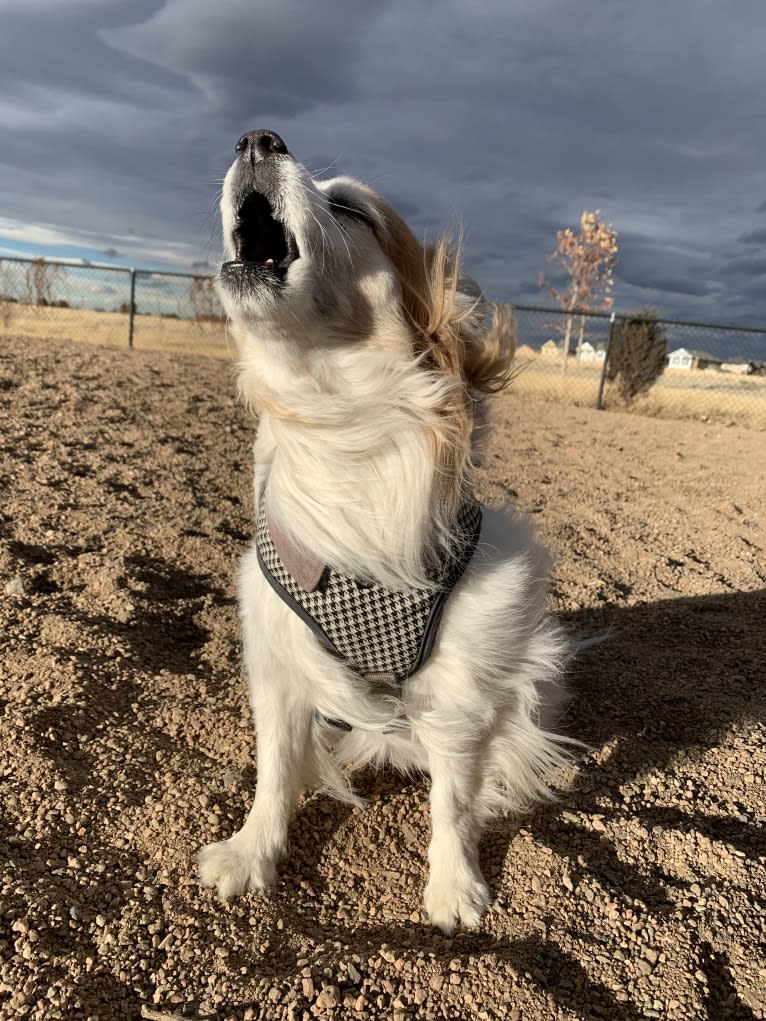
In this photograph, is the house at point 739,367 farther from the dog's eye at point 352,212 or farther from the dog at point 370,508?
the dog's eye at point 352,212

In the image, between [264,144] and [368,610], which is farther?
[368,610]

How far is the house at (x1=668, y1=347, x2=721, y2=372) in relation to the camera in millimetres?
12867

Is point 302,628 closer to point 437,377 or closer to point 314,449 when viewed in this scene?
point 314,449

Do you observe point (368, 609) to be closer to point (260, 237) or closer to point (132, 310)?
point (260, 237)

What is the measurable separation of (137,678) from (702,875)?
2001 millimetres

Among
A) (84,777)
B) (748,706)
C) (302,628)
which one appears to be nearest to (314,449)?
(302,628)

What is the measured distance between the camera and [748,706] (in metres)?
2.91

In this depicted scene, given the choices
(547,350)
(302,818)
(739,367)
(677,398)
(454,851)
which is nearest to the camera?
(454,851)

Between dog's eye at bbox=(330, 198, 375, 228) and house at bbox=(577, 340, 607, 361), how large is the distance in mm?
10199

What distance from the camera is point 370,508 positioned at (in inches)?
72.8

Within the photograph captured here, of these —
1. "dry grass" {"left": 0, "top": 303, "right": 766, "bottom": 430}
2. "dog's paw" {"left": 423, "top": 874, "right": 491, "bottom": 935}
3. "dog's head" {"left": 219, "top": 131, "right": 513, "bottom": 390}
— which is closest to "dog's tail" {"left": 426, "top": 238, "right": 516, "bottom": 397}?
"dog's head" {"left": 219, "top": 131, "right": 513, "bottom": 390}

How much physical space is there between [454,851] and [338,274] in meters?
1.60

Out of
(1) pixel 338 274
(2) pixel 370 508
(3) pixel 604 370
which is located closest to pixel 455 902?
(2) pixel 370 508

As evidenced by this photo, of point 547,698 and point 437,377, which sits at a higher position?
point 437,377
